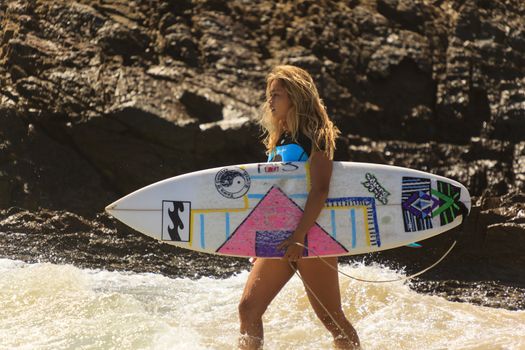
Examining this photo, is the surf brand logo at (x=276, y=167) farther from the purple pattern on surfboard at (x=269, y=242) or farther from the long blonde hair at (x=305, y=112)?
the purple pattern on surfboard at (x=269, y=242)

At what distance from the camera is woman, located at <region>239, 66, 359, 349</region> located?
3.65 m

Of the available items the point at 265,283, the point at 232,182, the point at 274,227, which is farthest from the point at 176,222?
the point at 265,283

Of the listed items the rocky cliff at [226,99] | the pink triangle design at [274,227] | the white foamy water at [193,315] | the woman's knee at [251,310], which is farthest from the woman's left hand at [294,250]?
the rocky cliff at [226,99]

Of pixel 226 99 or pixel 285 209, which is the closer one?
pixel 285 209

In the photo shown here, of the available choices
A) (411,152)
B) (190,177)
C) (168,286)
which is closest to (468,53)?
(411,152)

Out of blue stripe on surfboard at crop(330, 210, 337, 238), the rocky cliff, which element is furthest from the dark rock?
blue stripe on surfboard at crop(330, 210, 337, 238)

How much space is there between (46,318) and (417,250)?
3.09 m

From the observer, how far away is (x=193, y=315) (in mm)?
5039

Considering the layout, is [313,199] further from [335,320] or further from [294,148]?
[335,320]

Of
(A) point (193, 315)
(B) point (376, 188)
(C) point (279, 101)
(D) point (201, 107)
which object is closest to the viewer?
(C) point (279, 101)

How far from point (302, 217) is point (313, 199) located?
0.10 m

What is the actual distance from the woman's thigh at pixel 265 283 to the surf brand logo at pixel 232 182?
1.56 ft

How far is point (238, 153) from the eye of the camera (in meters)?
6.91

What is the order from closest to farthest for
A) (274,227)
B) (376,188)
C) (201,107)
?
(274,227) → (376,188) → (201,107)
